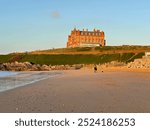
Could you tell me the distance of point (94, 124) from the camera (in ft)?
31.7

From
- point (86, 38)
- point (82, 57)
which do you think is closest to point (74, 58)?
point (82, 57)

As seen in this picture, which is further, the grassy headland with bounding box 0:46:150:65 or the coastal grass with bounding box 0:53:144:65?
the grassy headland with bounding box 0:46:150:65

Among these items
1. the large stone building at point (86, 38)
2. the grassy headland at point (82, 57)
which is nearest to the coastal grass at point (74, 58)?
the grassy headland at point (82, 57)

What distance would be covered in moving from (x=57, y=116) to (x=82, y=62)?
9422cm

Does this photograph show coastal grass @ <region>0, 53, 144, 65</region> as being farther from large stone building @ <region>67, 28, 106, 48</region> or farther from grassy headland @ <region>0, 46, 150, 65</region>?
large stone building @ <region>67, 28, 106, 48</region>

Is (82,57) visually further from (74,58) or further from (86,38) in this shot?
(86,38)

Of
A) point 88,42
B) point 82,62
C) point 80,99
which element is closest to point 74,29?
point 88,42

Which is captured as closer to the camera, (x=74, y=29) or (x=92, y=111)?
(x=92, y=111)

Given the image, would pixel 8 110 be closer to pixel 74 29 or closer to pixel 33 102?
pixel 33 102

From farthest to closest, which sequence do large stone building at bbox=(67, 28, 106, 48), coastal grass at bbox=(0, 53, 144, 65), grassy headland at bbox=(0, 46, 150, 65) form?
large stone building at bbox=(67, 28, 106, 48) → grassy headland at bbox=(0, 46, 150, 65) → coastal grass at bbox=(0, 53, 144, 65)

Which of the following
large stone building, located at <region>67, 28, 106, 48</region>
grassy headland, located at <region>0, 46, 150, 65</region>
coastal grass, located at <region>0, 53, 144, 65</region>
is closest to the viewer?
coastal grass, located at <region>0, 53, 144, 65</region>

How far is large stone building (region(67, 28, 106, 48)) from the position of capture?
16488cm

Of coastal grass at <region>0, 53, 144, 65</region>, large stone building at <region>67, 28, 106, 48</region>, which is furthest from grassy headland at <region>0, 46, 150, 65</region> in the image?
large stone building at <region>67, 28, 106, 48</region>

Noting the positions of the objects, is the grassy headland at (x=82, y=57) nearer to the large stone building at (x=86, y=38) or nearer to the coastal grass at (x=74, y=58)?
the coastal grass at (x=74, y=58)
